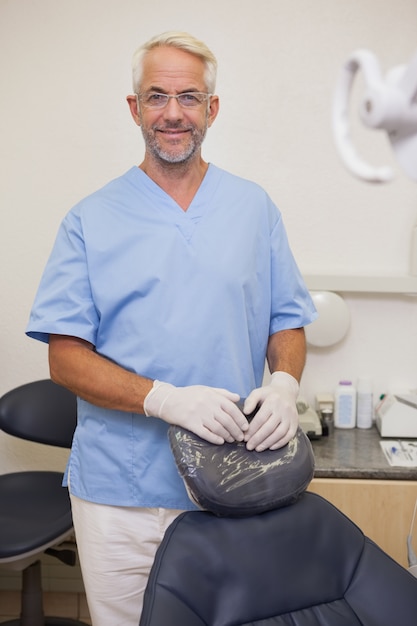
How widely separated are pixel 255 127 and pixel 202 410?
1.20m

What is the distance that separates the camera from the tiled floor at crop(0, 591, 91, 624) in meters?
2.49

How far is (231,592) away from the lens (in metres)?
1.21

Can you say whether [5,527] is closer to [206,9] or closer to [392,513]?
[392,513]

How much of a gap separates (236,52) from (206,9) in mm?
152

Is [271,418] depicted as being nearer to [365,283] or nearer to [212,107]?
[212,107]

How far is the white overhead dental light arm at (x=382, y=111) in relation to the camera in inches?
24.4

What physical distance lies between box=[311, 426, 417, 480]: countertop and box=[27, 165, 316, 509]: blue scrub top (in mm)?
524

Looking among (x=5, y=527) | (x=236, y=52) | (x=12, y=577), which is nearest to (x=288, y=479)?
(x=5, y=527)

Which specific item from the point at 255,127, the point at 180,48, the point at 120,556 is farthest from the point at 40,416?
the point at 180,48

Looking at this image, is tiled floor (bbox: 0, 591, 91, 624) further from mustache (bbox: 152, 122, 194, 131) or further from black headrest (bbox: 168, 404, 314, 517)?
mustache (bbox: 152, 122, 194, 131)

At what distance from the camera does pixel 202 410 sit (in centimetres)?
138

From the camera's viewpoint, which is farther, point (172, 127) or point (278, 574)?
point (172, 127)

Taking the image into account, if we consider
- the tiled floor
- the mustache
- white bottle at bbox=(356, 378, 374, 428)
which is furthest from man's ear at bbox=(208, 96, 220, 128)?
the tiled floor

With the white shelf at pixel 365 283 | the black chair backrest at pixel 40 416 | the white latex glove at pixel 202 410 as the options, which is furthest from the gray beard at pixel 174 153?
the black chair backrest at pixel 40 416
